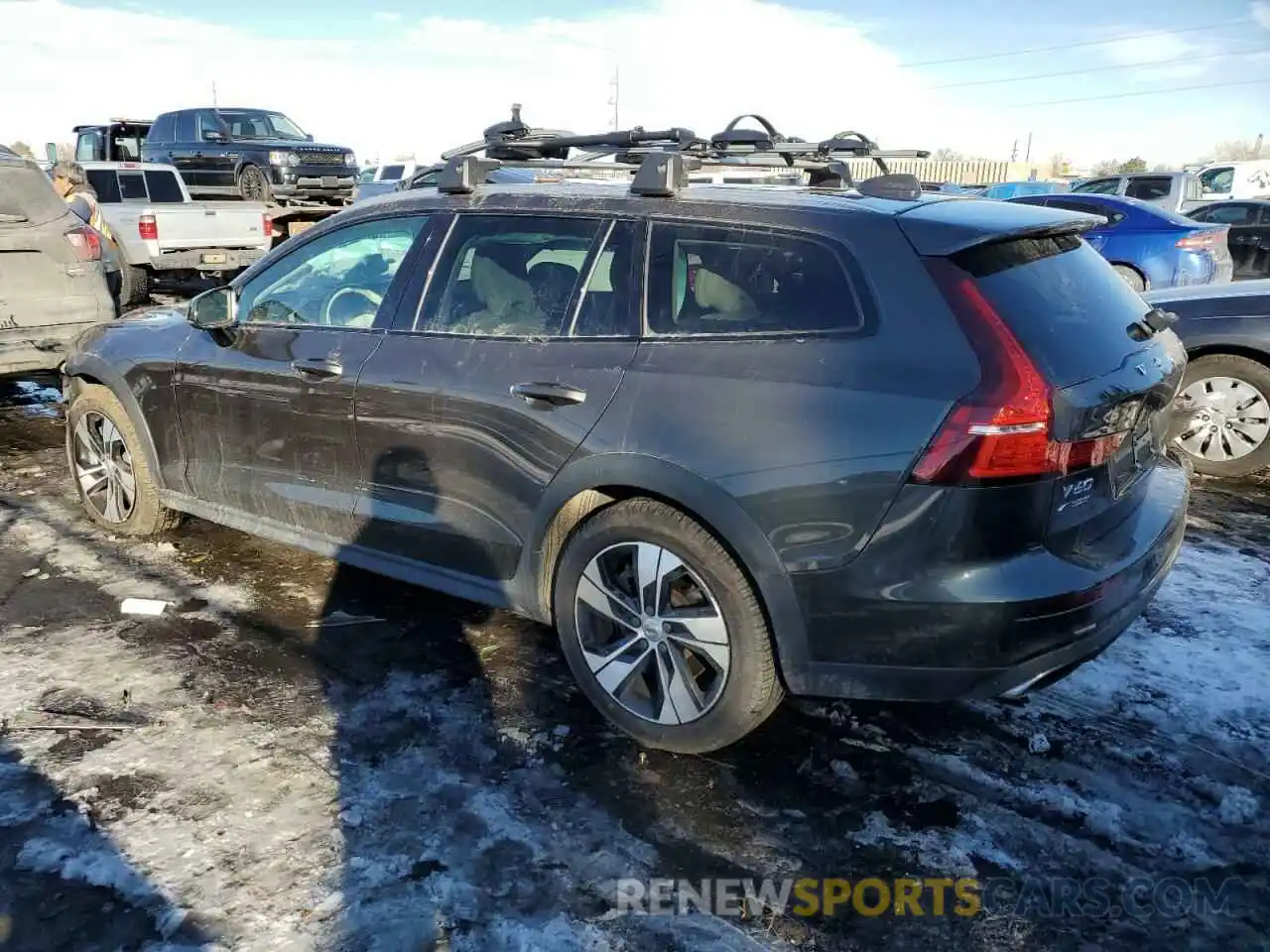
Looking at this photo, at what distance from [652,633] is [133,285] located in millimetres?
11667

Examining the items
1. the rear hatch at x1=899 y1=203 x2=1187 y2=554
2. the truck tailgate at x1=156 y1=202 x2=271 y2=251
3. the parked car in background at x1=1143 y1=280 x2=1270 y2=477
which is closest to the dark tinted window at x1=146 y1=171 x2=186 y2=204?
the truck tailgate at x1=156 y1=202 x2=271 y2=251

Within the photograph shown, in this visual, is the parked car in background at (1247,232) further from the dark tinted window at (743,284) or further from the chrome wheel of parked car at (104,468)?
the chrome wheel of parked car at (104,468)

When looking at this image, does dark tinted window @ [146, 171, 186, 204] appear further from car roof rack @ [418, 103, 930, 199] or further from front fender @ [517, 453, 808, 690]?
front fender @ [517, 453, 808, 690]

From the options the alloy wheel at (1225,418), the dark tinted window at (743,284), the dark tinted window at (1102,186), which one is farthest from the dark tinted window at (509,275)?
the dark tinted window at (1102,186)

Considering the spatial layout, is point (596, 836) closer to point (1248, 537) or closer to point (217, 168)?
point (1248, 537)

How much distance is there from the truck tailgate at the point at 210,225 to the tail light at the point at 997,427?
40.6 feet

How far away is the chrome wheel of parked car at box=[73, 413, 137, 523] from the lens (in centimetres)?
482

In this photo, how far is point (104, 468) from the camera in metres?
4.93

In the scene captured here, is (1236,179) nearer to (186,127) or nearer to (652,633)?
(186,127)

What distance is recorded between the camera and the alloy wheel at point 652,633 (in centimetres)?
294

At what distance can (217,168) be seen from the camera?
17.0 meters

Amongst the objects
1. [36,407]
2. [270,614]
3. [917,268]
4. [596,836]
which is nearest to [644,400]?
[917,268]

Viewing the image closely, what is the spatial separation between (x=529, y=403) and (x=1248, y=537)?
393cm

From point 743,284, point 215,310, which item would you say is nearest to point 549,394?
point 743,284
